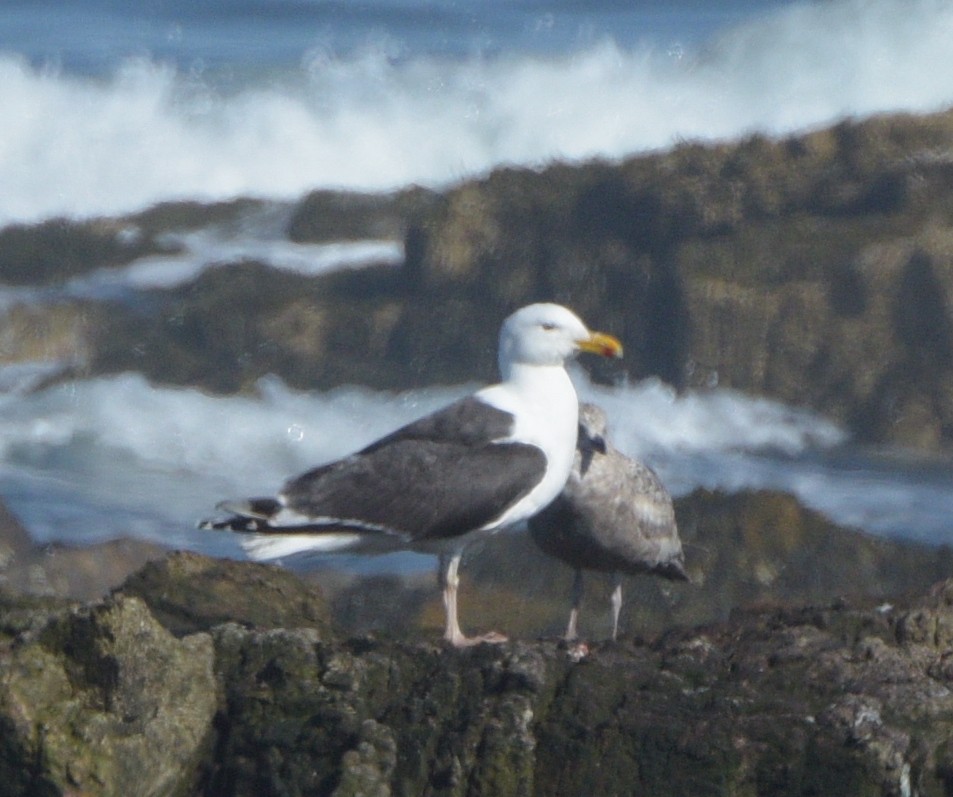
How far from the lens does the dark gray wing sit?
5691mm

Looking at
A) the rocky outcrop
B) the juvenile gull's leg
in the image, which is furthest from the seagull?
the rocky outcrop

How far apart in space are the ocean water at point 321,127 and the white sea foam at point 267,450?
28 millimetres

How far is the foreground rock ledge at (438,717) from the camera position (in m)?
4.09

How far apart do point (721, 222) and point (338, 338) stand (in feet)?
11.2

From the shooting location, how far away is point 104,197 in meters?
20.2

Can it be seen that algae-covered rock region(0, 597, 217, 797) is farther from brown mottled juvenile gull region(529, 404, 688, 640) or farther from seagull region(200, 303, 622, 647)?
brown mottled juvenile gull region(529, 404, 688, 640)

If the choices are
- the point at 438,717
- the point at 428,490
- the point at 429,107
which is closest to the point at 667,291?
the point at 428,490

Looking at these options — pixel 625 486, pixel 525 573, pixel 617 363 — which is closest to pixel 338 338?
pixel 617 363

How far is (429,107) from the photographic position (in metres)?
23.4

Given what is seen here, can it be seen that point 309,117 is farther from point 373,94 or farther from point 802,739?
point 802,739

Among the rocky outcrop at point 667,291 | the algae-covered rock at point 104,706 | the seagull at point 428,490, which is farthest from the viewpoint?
the rocky outcrop at point 667,291

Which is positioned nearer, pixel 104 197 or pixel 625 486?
pixel 625 486

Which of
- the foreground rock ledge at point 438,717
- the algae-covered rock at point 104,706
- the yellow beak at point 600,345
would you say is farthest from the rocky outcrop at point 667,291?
the algae-covered rock at point 104,706

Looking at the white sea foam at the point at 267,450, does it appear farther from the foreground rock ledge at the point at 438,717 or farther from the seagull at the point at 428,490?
the foreground rock ledge at the point at 438,717
